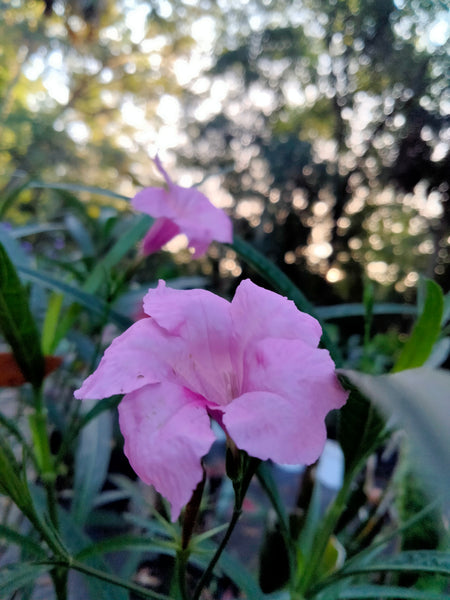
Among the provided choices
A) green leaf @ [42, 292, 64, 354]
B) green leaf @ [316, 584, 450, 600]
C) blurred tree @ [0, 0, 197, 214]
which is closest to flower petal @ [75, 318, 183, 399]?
green leaf @ [316, 584, 450, 600]

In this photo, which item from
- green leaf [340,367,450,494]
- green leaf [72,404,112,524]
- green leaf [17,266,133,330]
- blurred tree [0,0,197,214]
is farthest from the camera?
blurred tree [0,0,197,214]

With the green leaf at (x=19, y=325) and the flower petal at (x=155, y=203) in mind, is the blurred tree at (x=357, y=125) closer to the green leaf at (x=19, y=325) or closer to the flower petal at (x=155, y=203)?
the flower petal at (x=155, y=203)

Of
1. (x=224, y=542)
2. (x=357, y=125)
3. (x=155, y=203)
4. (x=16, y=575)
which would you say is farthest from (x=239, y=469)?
(x=357, y=125)

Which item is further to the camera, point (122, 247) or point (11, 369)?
point (122, 247)

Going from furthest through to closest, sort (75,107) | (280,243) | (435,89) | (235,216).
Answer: (75,107), (235,216), (280,243), (435,89)

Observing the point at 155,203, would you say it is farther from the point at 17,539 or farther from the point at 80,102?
the point at 80,102

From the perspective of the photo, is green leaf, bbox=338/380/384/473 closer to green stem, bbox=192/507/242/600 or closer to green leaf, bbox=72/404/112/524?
green stem, bbox=192/507/242/600

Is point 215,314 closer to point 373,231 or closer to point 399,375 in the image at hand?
point 399,375

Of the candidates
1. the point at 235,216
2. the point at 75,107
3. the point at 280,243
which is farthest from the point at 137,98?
the point at 280,243
